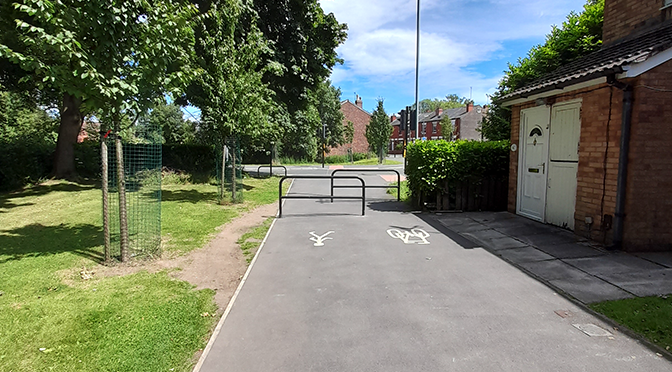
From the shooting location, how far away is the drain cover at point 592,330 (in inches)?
123

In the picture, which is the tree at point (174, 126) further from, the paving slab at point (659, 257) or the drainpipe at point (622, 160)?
the paving slab at point (659, 257)

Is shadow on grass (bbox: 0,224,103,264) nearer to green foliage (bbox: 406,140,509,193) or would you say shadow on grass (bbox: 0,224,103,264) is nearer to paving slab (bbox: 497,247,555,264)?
paving slab (bbox: 497,247,555,264)

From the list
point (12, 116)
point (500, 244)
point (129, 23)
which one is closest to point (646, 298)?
point (500, 244)

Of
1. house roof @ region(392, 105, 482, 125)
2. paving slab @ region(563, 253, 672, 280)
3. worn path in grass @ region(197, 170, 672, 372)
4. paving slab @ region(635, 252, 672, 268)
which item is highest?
house roof @ region(392, 105, 482, 125)

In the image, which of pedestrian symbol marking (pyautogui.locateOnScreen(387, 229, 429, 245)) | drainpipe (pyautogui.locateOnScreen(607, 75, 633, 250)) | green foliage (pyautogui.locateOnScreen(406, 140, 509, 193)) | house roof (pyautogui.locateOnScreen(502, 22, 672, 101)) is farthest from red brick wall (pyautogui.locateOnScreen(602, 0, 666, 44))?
pedestrian symbol marking (pyautogui.locateOnScreen(387, 229, 429, 245))

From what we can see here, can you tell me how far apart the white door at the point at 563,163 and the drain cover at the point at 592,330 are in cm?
379

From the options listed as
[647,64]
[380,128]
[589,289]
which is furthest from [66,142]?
[380,128]

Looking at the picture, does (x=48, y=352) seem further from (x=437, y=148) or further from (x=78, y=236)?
(x=437, y=148)

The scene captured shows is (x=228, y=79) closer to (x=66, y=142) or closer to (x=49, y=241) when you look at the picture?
(x=49, y=241)

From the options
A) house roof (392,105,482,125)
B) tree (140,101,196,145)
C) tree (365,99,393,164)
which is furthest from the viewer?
house roof (392,105,482,125)

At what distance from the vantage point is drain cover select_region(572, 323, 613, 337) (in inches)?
123

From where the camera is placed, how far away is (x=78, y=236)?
713 cm

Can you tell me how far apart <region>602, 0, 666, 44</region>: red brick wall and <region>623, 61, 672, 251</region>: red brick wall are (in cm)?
215

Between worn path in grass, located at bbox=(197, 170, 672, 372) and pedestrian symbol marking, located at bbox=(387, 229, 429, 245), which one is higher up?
pedestrian symbol marking, located at bbox=(387, 229, 429, 245)
